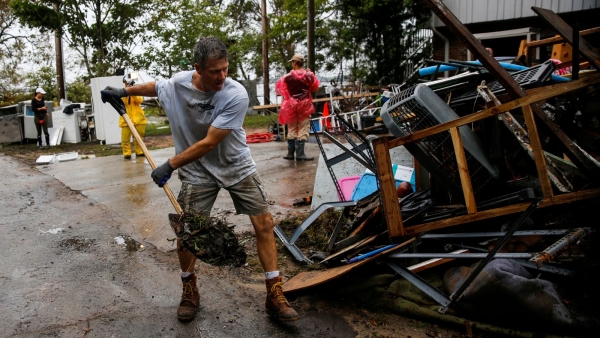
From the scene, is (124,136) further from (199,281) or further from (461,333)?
(461,333)

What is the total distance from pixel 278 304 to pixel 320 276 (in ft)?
1.42

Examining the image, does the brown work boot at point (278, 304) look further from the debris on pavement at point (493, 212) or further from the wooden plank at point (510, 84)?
the wooden plank at point (510, 84)

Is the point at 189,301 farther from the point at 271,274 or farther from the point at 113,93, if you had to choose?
the point at 113,93

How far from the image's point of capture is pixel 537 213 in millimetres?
3172

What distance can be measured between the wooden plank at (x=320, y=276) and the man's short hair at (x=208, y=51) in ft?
5.05

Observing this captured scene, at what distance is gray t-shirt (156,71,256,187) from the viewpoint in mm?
3027

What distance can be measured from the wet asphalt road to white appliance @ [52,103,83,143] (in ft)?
26.5

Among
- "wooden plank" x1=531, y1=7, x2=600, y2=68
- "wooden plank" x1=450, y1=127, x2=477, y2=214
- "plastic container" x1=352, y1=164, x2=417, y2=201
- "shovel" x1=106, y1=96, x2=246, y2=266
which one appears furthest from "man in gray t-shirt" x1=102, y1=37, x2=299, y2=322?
"wooden plank" x1=531, y1=7, x2=600, y2=68

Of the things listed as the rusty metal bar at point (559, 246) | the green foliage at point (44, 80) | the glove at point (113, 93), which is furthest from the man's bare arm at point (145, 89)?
the green foliage at point (44, 80)

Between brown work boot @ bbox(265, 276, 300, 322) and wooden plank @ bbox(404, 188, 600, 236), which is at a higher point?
wooden plank @ bbox(404, 188, 600, 236)

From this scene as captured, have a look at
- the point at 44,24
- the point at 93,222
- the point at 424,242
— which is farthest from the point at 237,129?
the point at 44,24

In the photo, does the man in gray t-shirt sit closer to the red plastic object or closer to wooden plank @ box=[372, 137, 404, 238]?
wooden plank @ box=[372, 137, 404, 238]

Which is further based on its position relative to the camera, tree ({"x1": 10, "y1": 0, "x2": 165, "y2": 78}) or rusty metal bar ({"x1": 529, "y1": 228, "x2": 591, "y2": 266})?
tree ({"x1": 10, "y1": 0, "x2": 165, "y2": 78})

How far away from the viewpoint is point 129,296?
11.1 feet
